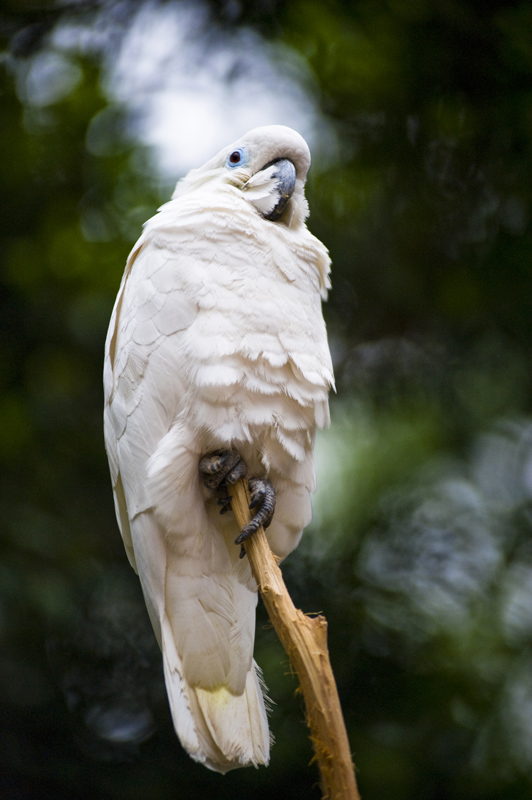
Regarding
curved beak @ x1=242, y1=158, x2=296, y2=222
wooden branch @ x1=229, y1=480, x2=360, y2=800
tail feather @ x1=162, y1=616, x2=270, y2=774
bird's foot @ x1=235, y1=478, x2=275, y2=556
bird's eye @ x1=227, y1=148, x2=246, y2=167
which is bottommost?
tail feather @ x1=162, y1=616, x2=270, y2=774

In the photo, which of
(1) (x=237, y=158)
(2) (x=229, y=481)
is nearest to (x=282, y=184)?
(1) (x=237, y=158)

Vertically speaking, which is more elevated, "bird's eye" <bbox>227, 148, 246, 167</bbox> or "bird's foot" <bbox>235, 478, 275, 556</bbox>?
"bird's eye" <bbox>227, 148, 246, 167</bbox>

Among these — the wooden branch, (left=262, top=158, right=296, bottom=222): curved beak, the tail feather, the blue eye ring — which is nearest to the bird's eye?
the blue eye ring

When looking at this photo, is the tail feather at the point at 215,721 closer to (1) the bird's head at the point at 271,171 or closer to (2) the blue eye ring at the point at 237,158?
(1) the bird's head at the point at 271,171

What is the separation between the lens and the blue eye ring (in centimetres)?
186

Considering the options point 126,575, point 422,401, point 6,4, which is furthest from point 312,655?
point 6,4

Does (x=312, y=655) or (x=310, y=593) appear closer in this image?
(x=312, y=655)

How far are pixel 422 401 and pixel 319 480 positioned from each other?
0.68 meters

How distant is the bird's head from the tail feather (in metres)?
1.13

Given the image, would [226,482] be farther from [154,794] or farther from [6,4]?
[6,4]

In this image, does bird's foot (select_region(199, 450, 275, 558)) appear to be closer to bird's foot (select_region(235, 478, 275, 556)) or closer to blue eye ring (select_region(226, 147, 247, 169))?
bird's foot (select_region(235, 478, 275, 556))

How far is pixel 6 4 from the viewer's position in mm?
3225

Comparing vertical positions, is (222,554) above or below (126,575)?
above

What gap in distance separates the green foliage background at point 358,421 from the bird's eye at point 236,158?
1206 mm
